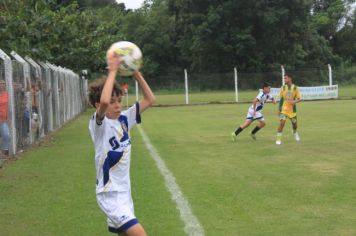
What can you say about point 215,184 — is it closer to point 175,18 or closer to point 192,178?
point 192,178

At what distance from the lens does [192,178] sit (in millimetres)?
9906

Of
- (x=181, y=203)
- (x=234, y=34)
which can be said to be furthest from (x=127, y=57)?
(x=234, y=34)

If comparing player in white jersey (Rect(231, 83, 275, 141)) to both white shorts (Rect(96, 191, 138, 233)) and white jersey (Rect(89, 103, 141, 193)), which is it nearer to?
white jersey (Rect(89, 103, 141, 193))

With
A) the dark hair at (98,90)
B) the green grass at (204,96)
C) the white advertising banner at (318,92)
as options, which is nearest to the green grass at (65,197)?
the dark hair at (98,90)

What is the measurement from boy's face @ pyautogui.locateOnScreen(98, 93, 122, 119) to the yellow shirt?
1144cm

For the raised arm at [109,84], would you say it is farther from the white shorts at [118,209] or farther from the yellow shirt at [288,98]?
the yellow shirt at [288,98]

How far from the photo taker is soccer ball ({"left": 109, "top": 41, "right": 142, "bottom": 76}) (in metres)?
4.66

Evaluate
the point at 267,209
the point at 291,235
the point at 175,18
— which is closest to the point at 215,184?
the point at 267,209

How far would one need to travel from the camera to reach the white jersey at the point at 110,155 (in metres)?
4.68

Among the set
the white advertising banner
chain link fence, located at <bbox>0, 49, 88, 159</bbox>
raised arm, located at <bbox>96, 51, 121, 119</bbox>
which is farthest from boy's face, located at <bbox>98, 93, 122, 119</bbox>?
the white advertising banner

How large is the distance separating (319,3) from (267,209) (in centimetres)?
9080

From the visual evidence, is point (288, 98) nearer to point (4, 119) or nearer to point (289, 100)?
point (289, 100)

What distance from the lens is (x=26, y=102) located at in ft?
50.1

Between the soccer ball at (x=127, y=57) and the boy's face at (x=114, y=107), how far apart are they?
202 millimetres
